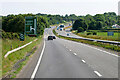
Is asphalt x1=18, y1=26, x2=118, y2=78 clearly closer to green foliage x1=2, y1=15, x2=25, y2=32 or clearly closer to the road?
the road

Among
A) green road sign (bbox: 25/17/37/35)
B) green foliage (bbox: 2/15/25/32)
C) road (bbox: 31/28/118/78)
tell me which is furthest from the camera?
green foliage (bbox: 2/15/25/32)

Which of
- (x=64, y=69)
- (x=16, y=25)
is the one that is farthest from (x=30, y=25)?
(x=16, y=25)

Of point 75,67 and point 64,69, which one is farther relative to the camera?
point 75,67

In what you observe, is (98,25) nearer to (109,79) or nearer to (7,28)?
(7,28)

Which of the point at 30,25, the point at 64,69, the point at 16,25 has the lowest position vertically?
the point at 64,69

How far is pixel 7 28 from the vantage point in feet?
255

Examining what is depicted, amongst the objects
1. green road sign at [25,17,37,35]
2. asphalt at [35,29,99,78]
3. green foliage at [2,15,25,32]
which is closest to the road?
asphalt at [35,29,99,78]

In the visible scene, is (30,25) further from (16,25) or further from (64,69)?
(16,25)

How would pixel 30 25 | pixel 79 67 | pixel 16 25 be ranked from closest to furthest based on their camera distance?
pixel 79 67 → pixel 30 25 → pixel 16 25

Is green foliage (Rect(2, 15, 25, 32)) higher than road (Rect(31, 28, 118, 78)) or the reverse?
higher

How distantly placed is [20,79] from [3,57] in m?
5.13

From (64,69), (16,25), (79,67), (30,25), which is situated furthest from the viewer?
(16,25)

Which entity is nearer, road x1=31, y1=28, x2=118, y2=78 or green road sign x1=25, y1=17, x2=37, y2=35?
road x1=31, y1=28, x2=118, y2=78

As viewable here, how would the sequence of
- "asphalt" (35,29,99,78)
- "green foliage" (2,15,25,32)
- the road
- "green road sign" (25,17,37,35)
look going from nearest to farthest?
"asphalt" (35,29,99,78)
the road
"green road sign" (25,17,37,35)
"green foliage" (2,15,25,32)
